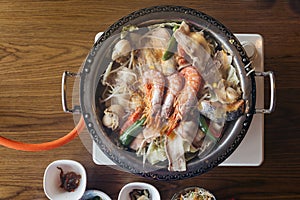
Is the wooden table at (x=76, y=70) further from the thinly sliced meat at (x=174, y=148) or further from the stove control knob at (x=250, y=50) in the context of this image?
the thinly sliced meat at (x=174, y=148)

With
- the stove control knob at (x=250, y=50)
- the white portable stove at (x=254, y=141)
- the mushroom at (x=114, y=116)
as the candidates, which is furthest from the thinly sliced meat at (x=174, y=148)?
the stove control knob at (x=250, y=50)

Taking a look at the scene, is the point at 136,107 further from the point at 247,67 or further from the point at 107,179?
the point at 107,179

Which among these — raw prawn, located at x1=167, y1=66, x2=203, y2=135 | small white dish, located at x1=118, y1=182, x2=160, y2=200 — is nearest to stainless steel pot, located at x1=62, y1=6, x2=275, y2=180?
raw prawn, located at x1=167, y1=66, x2=203, y2=135

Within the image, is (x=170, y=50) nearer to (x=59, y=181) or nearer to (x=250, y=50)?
(x=250, y=50)

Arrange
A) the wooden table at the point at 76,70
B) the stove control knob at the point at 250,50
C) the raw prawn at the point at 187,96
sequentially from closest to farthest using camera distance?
the raw prawn at the point at 187,96 → the stove control knob at the point at 250,50 → the wooden table at the point at 76,70

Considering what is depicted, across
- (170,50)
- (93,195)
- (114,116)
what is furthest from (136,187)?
(170,50)

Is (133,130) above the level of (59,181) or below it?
above
